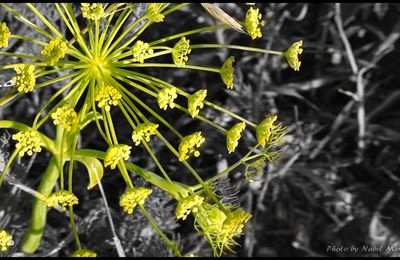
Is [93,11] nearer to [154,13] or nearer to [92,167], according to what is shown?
[154,13]

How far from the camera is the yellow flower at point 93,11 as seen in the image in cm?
150

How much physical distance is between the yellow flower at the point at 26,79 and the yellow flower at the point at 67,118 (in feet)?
0.30

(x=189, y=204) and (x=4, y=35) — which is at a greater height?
(x=4, y=35)

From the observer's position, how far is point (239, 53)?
103 inches

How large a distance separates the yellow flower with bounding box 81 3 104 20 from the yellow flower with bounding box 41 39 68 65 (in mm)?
100

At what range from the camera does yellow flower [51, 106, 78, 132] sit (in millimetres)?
1476

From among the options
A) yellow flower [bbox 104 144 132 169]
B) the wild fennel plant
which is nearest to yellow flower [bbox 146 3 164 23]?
the wild fennel plant

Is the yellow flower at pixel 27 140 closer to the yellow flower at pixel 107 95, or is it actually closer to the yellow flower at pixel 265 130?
the yellow flower at pixel 107 95

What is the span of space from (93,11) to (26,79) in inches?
9.6

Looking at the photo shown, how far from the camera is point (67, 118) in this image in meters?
1.48

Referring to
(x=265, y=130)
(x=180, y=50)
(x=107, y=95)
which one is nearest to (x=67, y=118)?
(x=107, y=95)

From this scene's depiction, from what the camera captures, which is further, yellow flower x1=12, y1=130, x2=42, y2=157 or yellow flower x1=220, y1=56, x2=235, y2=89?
yellow flower x1=220, y1=56, x2=235, y2=89

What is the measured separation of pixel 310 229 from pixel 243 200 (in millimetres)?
315

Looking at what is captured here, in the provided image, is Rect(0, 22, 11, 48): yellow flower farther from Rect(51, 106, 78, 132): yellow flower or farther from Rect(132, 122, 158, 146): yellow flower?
Rect(132, 122, 158, 146): yellow flower
